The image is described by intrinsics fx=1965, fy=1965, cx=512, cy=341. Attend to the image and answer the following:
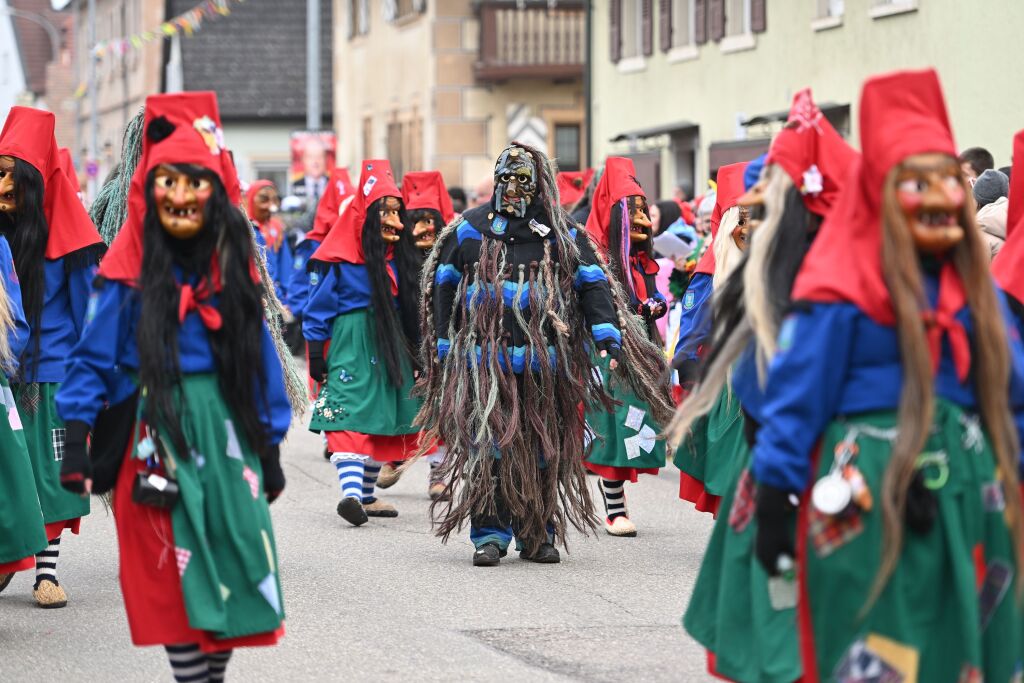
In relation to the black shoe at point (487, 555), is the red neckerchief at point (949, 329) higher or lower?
higher

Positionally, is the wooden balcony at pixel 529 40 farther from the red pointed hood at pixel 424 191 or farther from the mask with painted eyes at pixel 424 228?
the mask with painted eyes at pixel 424 228

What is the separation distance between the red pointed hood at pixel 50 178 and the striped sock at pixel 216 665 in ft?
10.2

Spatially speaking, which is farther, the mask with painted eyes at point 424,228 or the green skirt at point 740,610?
the mask with painted eyes at point 424,228

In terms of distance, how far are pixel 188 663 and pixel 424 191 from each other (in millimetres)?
6935

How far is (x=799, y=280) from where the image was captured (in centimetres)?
489

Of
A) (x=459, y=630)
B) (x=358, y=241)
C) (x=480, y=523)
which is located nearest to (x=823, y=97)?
(x=358, y=241)

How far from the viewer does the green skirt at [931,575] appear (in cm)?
476

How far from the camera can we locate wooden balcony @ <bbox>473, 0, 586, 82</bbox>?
35.6 metres

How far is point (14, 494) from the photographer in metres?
7.71

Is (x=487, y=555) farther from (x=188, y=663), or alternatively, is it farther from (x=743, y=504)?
(x=743, y=504)

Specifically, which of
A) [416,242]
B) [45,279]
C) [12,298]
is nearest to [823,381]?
[12,298]

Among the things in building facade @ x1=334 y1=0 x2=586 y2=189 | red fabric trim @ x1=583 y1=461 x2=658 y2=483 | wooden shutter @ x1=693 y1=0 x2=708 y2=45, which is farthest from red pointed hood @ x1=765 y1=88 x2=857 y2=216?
building facade @ x1=334 y1=0 x2=586 y2=189

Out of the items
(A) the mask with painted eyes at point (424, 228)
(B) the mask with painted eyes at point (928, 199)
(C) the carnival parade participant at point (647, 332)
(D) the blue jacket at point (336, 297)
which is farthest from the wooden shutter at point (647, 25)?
(B) the mask with painted eyes at point (928, 199)

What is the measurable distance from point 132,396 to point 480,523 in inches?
145
